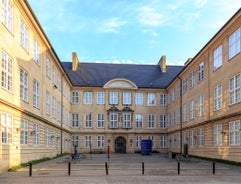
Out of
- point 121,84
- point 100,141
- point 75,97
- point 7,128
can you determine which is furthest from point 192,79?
point 7,128

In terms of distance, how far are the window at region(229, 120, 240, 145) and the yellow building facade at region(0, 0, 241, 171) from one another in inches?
3.0

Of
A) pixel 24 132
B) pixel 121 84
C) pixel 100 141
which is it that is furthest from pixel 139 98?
pixel 24 132

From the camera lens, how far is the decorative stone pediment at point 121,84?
5319 cm

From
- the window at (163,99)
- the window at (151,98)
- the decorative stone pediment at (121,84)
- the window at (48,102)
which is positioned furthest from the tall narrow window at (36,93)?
A: the window at (163,99)

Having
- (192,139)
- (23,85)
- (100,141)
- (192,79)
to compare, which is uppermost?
(192,79)

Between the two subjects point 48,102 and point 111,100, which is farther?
point 111,100

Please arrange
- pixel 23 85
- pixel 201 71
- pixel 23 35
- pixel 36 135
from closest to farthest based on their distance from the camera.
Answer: pixel 23 85 → pixel 23 35 → pixel 36 135 → pixel 201 71

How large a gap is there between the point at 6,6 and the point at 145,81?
122ft

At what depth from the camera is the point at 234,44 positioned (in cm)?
2611

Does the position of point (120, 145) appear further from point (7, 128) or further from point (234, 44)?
point (7, 128)

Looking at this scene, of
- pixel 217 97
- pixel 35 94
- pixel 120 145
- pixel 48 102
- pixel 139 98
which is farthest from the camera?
pixel 139 98

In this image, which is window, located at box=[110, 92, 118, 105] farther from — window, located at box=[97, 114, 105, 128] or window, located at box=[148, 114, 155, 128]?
window, located at box=[148, 114, 155, 128]

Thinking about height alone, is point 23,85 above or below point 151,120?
above

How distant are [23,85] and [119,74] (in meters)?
33.5
